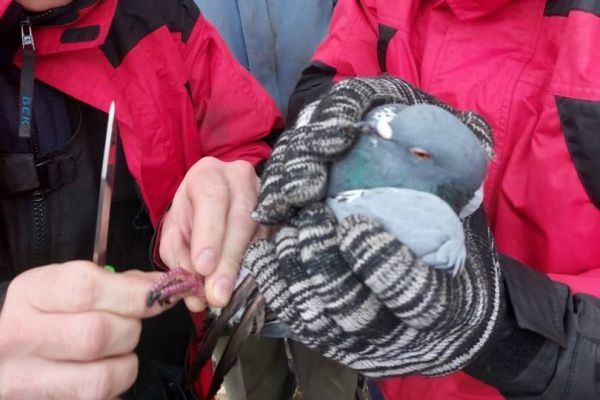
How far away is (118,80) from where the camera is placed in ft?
3.12

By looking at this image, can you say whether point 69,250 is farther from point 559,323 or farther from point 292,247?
point 559,323

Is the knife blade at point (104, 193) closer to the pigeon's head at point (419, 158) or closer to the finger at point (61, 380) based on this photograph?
the finger at point (61, 380)

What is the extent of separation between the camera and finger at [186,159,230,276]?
0.67m

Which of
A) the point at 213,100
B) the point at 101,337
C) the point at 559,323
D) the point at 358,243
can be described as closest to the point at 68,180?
the point at 213,100

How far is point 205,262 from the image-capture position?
26.3 inches

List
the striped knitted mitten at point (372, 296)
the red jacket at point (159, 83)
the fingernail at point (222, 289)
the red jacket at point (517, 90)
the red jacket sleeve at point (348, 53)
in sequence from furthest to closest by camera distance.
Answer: the red jacket sleeve at point (348, 53)
the red jacket at point (159, 83)
the red jacket at point (517, 90)
the fingernail at point (222, 289)
the striped knitted mitten at point (372, 296)

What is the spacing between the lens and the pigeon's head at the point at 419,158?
0.58 meters

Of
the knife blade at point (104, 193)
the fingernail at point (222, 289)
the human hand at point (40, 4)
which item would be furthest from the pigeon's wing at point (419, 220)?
the human hand at point (40, 4)

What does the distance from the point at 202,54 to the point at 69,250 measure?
48cm

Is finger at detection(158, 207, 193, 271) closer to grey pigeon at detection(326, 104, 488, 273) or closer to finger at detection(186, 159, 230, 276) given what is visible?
finger at detection(186, 159, 230, 276)

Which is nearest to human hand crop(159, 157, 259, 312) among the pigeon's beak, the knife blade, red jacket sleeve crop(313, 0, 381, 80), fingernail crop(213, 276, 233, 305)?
fingernail crop(213, 276, 233, 305)

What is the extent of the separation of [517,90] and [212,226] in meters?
0.55

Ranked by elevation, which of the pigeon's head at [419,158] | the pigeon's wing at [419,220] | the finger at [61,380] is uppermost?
the pigeon's head at [419,158]

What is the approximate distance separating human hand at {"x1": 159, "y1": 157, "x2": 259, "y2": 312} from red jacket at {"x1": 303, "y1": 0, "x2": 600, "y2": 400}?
396mm
